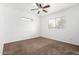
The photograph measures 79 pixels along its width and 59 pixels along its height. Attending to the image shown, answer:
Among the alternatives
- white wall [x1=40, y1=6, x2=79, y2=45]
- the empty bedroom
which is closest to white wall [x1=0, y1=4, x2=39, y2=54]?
the empty bedroom

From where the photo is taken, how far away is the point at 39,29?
1.63 metres

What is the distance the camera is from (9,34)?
1.55 m

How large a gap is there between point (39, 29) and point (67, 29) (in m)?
0.44

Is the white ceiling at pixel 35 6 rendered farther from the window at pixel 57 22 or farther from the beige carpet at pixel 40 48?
the beige carpet at pixel 40 48

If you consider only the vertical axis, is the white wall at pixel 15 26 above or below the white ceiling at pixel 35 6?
below

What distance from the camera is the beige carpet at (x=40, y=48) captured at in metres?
1.57

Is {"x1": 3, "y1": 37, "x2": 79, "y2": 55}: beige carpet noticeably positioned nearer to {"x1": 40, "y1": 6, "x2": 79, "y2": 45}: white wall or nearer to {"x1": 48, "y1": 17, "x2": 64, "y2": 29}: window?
{"x1": 40, "y1": 6, "x2": 79, "y2": 45}: white wall

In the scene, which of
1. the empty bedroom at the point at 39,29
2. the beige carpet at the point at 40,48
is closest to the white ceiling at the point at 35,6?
the empty bedroom at the point at 39,29

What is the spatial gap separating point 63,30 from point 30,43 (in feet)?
1.82

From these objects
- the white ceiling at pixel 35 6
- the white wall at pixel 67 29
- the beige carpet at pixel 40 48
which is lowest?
the beige carpet at pixel 40 48

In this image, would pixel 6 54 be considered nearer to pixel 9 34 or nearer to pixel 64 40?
pixel 9 34

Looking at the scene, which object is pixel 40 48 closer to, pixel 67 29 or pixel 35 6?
pixel 67 29

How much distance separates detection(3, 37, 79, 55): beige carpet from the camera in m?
1.57

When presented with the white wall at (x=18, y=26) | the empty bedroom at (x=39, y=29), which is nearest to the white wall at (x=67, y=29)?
the empty bedroom at (x=39, y=29)
